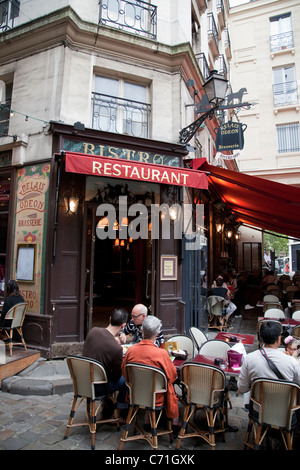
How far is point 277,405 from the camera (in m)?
2.89

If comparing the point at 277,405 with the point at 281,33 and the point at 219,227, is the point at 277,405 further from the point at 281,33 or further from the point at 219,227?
the point at 281,33

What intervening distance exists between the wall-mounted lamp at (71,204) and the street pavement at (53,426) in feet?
10.4

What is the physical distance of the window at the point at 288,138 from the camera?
17.6 metres

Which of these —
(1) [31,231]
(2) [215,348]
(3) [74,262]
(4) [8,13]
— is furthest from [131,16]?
(2) [215,348]

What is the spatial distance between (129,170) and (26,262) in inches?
114

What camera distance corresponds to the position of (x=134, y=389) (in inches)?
132

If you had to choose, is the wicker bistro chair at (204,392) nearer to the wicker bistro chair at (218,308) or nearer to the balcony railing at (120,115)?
the wicker bistro chair at (218,308)

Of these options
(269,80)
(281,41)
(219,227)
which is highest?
(281,41)

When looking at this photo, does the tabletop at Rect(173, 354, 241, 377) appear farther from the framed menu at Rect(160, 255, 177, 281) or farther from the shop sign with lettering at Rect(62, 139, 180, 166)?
the shop sign with lettering at Rect(62, 139, 180, 166)

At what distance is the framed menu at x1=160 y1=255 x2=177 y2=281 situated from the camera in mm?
7020

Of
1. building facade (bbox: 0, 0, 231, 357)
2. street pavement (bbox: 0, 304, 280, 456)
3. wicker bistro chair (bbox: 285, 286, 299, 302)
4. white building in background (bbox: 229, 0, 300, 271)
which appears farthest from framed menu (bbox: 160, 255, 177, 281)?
white building in background (bbox: 229, 0, 300, 271)

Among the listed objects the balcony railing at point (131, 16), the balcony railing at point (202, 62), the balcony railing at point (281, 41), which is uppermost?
the balcony railing at point (281, 41)

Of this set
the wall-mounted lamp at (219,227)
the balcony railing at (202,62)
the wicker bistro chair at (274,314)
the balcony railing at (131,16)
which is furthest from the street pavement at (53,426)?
the balcony railing at (202,62)

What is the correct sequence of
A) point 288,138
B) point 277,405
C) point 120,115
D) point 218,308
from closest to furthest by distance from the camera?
point 277,405 → point 120,115 → point 218,308 → point 288,138
